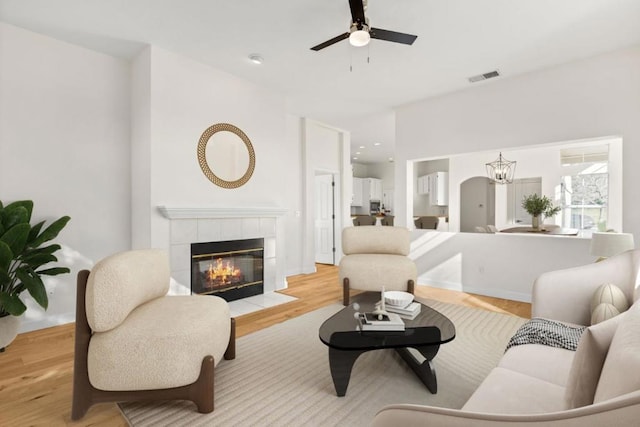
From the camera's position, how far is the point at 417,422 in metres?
0.80

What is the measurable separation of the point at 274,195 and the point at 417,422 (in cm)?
398

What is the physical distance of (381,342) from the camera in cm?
187

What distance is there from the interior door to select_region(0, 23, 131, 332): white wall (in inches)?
150

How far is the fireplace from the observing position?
3.75 metres

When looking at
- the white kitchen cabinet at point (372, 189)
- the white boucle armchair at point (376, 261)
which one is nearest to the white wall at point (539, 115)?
the white boucle armchair at point (376, 261)

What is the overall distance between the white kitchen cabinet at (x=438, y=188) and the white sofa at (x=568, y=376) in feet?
18.8

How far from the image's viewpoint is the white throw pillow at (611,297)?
6.00 feet

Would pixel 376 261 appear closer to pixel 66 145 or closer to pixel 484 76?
pixel 484 76

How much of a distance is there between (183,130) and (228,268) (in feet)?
5.70

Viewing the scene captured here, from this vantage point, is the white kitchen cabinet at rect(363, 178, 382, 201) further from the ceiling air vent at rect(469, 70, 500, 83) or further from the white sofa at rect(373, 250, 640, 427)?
the white sofa at rect(373, 250, 640, 427)

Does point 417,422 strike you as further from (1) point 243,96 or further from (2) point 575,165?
(2) point 575,165

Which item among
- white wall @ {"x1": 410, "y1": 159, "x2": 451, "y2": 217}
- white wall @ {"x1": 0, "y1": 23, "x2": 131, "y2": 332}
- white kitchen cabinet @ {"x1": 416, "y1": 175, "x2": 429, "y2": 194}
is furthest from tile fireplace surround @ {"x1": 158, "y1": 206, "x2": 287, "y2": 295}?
white wall @ {"x1": 410, "y1": 159, "x2": 451, "y2": 217}

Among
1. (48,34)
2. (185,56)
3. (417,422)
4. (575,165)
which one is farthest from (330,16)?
(575,165)

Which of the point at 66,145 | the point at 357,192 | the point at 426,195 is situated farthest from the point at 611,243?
the point at 357,192
